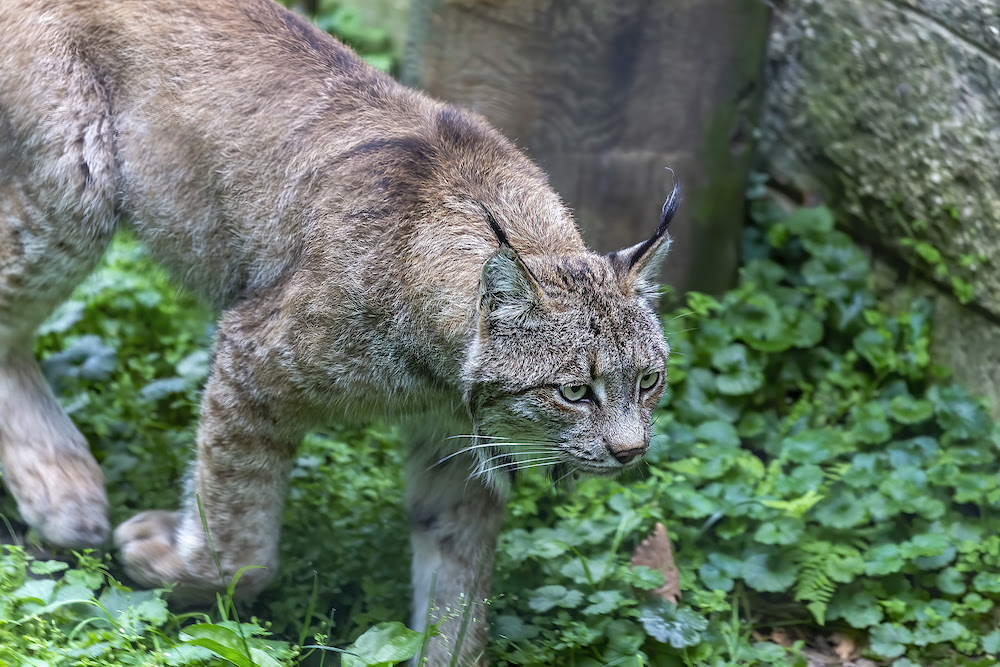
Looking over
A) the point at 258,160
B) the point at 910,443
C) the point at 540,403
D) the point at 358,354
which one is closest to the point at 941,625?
the point at 910,443

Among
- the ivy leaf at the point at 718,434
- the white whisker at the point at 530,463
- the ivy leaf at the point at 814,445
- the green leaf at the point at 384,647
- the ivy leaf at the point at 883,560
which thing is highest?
the white whisker at the point at 530,463

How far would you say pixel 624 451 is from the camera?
11.8 feet

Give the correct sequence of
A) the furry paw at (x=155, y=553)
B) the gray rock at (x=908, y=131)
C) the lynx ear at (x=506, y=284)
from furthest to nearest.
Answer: the gray rock at (x=908, y=131) → the furry paw at (x=155, y=553) → the lynx ear at (x=506, y=284)

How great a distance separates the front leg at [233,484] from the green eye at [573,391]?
3.59 ft

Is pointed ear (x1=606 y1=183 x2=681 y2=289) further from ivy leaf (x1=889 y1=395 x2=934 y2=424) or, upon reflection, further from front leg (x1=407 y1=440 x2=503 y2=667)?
ivy leaf (x1=889 y1=395 x2=934 y2=424)

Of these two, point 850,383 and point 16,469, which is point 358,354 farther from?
point 850,383

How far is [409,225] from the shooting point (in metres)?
3.93

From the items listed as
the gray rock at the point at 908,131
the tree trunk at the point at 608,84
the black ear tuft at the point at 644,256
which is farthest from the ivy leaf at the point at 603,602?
the gray rock at the point at 908,131

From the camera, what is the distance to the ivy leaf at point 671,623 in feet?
13.7

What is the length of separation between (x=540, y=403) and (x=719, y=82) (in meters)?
2.86

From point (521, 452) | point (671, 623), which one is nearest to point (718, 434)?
point (671, 623)

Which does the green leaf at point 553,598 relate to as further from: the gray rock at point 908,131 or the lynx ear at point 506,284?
the gray rock at point 908,131

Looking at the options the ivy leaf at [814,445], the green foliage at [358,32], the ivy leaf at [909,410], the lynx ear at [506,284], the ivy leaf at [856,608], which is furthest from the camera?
the green foliage at [358,32]

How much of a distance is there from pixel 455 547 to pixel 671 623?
0.85 meters
